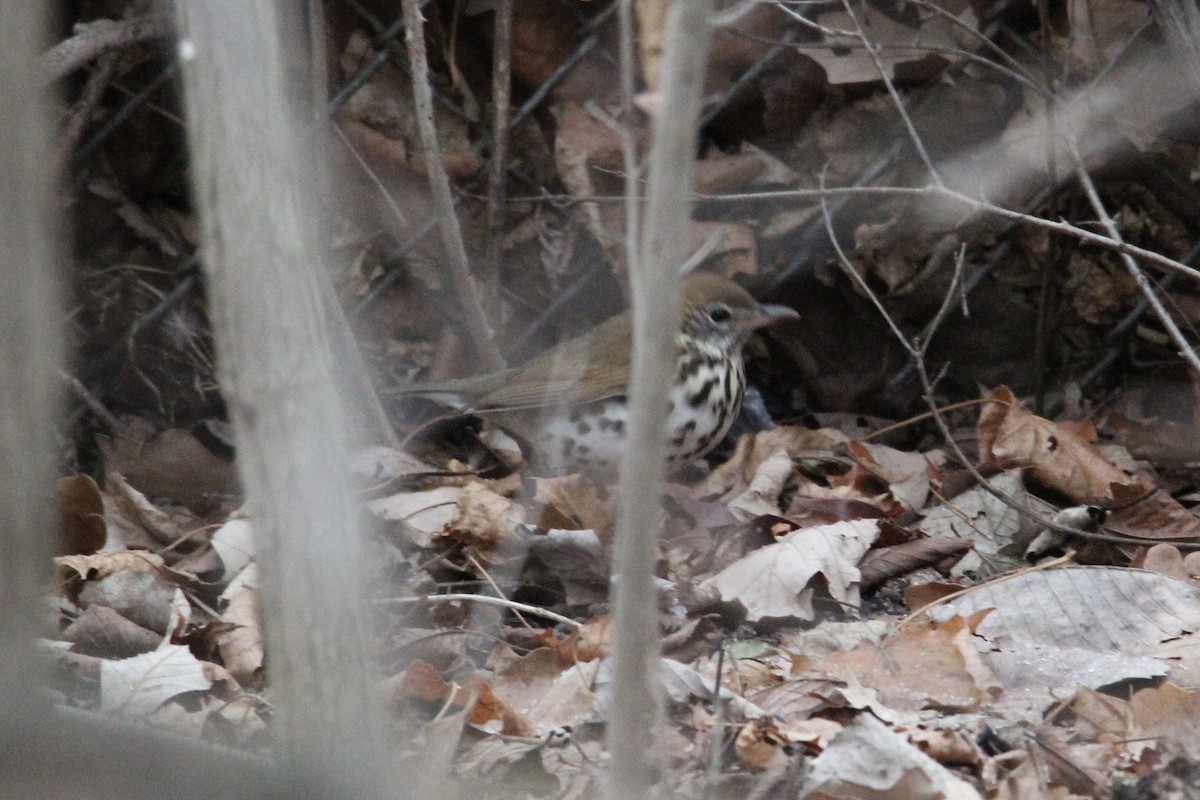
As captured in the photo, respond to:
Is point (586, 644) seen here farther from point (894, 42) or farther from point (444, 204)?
point (894, 42)

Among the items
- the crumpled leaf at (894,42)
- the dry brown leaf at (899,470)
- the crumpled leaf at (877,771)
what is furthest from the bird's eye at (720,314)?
the crumpled leaf at (877,771)

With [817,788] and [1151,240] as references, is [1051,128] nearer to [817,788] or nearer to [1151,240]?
[1151,240]

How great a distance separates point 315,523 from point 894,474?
2392 mm

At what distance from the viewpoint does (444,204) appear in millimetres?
3268

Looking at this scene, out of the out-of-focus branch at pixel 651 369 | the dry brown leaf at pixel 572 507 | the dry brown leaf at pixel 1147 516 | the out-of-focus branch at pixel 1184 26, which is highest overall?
the out-of-focus branch at pixel 1184 26

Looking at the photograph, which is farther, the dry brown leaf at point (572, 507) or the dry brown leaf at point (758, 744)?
the dry brown leaf at point (572, 507)

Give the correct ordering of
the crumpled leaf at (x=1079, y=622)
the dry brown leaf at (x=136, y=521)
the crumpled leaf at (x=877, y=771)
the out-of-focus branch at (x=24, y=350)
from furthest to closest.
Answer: the dry brown leaf at (x=136, y=521) < the crumpled leaf at (x=1079, y=622) < the crumpled leaf at (x=877, y=771) < the out-of-focus branch at (x=24, y=350)

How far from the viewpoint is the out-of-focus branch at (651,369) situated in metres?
1.20

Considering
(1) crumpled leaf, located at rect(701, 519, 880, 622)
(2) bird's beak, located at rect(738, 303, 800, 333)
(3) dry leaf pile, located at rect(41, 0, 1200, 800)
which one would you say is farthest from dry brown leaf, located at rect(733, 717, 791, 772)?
(2) bird's beak, located at rect(738, 303, 800, 333)

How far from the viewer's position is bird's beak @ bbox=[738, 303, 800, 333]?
12.1 feet

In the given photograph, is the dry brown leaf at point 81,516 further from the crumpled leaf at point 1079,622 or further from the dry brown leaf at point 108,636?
the crumpled leaf at point 1079,622

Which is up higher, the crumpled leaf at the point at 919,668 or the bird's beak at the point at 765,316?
the bird's beak at the point at 765,316

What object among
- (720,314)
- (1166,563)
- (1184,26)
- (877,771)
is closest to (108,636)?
(877,771)

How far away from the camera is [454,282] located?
3479 mm
